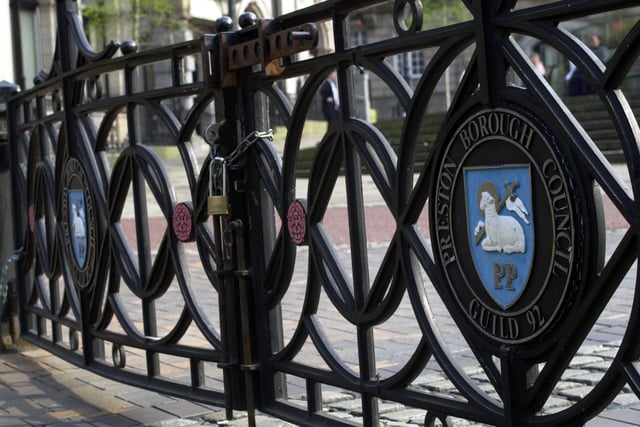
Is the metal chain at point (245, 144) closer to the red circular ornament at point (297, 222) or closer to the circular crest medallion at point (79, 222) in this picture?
the red circular ornament at point (297, 222)

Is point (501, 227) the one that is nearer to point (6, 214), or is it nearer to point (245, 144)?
point (245, 144)

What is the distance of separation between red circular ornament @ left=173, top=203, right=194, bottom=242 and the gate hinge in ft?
1.86

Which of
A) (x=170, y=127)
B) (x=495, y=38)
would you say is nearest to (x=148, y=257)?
(x=170, y=127)

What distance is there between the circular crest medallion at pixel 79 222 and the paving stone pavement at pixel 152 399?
0.54 meters

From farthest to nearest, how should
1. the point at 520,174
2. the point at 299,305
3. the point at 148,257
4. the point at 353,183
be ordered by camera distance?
the point at 299,305 < the point at 148,257 < the point at 353,183 < the point at 520,174

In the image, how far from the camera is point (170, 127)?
4.65 meters

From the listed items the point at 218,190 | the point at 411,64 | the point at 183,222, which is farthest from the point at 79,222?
the point at 411,64

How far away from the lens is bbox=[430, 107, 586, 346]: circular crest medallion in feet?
9.14

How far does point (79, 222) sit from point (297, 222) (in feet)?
6.34

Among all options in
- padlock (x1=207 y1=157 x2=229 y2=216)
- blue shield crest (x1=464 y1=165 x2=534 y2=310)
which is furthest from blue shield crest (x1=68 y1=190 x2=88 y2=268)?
blue shield crest (x1=464 y1=165 x2=534 y2=310)

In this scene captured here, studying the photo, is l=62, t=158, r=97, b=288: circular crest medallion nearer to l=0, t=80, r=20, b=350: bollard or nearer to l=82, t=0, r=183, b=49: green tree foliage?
l=0, t=80, r=20, b=350: bollard

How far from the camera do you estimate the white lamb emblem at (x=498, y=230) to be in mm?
2929

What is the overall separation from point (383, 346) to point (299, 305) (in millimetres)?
1641

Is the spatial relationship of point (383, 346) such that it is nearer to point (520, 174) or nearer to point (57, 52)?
point (57, 52)
